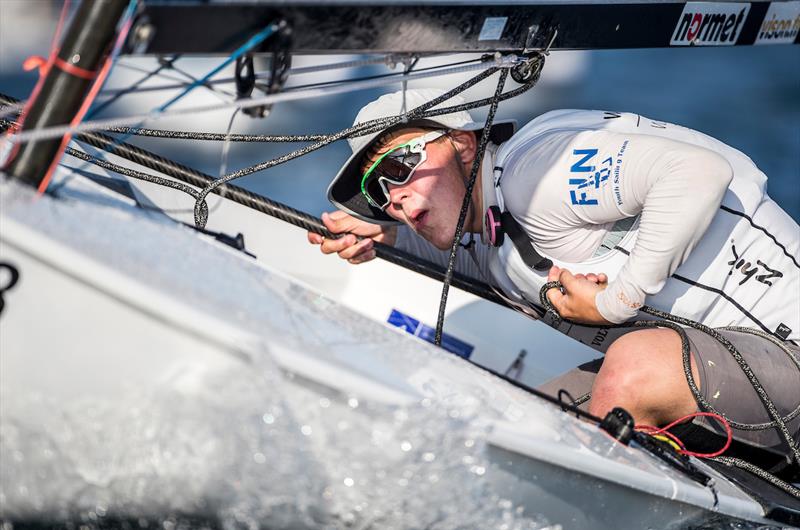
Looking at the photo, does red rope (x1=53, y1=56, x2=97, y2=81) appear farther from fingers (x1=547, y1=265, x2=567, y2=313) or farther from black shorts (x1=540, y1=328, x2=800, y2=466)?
black shorts (x1=540, y1=328, x2=800, y2=466)

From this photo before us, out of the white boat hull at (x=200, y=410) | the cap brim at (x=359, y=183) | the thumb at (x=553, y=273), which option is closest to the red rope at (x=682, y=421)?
the thumb at (x=553, y=273)

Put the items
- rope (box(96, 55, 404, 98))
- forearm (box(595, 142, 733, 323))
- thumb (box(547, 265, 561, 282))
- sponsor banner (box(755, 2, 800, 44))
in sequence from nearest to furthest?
1. rope (box(96, 55, 404, 98))
2. forearm (box(595, 142, 733, 323))
3. thumb (box(547, 265, 561, 282))
4. sponsor banner (box(755, 2, 800, 44))

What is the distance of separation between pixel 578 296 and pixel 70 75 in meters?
0.96

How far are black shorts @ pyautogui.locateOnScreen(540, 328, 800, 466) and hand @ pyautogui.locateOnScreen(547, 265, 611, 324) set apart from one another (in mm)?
186

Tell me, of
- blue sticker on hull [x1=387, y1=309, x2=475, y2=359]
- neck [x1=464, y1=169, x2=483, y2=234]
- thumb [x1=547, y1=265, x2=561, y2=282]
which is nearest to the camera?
thumb [x1=547, y1=265, x2=561, y2=282]

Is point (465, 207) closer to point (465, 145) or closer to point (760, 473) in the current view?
point (465, 145)

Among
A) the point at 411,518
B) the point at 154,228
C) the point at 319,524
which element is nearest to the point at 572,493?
the point at 411,518

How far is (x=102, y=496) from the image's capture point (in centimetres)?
123

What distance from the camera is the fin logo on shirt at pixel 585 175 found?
1647 mm

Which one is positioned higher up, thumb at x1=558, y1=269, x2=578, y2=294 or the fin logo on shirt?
the fin logo on shirt

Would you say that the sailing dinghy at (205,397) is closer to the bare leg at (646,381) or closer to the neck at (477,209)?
the bare leg at (646,381)

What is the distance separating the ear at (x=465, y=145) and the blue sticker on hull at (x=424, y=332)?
638 mm

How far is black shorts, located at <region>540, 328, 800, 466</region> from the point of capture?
5.65 ft

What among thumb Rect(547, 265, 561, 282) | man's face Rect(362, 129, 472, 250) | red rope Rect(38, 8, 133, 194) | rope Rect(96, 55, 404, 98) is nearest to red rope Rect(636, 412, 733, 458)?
thumb Rect(547, 265, 561, 282)
